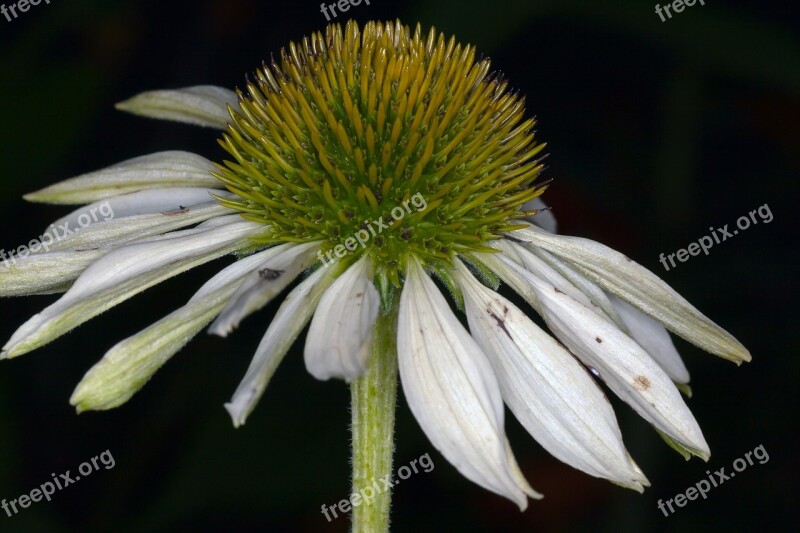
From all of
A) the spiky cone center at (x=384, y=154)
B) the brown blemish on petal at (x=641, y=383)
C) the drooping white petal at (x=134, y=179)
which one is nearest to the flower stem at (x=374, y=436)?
the spiky cone center at (x=384, y=154)

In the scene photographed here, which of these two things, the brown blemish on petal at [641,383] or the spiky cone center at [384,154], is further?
the spiky cone center at [384,154]

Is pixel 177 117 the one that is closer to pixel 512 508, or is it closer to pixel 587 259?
pixel 587 259

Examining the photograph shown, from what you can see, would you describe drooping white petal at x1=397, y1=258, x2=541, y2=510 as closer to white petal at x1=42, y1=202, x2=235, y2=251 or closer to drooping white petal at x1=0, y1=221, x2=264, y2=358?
drooping white petal at x1=0, y1=221, x2=264, y2=358

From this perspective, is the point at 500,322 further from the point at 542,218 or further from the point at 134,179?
the point at 134,179

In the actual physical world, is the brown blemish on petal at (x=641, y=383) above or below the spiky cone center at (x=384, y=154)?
below

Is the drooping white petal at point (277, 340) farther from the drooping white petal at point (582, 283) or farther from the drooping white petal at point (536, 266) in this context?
the drooping white petal at point (582, 283)

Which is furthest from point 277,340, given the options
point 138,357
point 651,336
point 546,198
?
point 546,198
